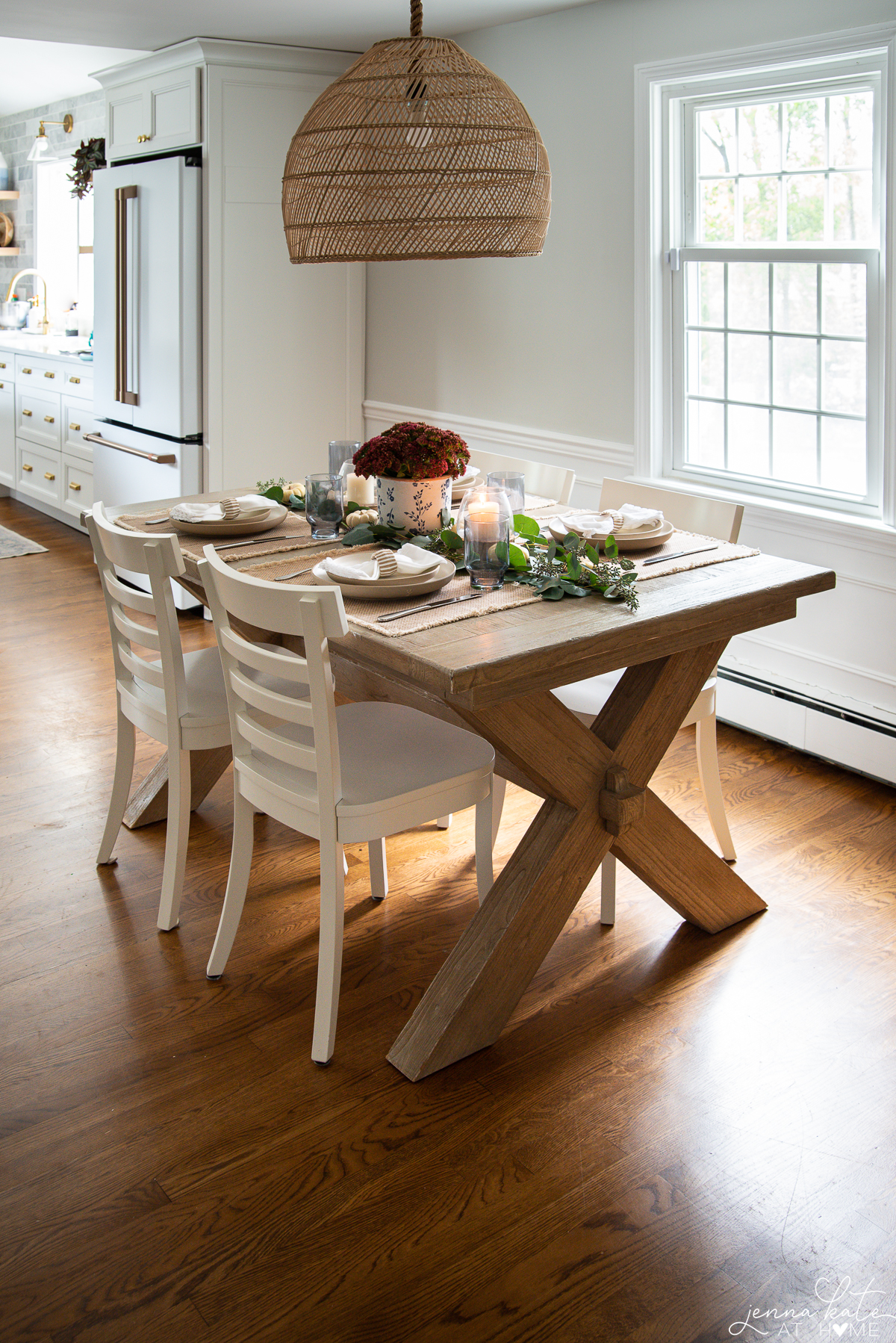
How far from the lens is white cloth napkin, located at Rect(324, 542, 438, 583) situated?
2211 mm

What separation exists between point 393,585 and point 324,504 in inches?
20.4

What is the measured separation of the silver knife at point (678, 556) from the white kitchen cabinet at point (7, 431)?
212 inches

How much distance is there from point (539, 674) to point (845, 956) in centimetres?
106

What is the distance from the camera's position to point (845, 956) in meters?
2.43

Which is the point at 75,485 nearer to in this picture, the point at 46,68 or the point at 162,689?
the point at 46,68

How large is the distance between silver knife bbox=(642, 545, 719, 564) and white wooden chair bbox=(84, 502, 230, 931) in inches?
39.2

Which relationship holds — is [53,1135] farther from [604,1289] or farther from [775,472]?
[775,472]

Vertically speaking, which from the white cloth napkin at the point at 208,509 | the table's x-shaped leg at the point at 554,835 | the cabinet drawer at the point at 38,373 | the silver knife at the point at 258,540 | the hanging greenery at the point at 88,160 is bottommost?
the table's x-shaped leg at the point at 554,835

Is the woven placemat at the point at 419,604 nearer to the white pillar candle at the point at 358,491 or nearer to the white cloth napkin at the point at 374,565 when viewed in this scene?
the white cloth napkin at the point at 374,565

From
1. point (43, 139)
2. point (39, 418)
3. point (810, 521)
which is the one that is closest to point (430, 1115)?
point (810, 521)

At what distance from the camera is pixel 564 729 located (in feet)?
6.93

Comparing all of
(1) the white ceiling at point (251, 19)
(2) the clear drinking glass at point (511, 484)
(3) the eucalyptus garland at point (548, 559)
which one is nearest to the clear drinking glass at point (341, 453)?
(3) the eucalyptus garland at point (548, 559)

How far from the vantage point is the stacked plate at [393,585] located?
218cm

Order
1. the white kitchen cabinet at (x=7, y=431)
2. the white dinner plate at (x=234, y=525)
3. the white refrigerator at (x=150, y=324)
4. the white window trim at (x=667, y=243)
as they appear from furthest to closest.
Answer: the white kitchen cabinet at (x=7, y=431) → the white refrigerator at (x=150, y=324) → the white window trim at (x=667, y=243) → the white dinner plate at (x=234, y=525)
